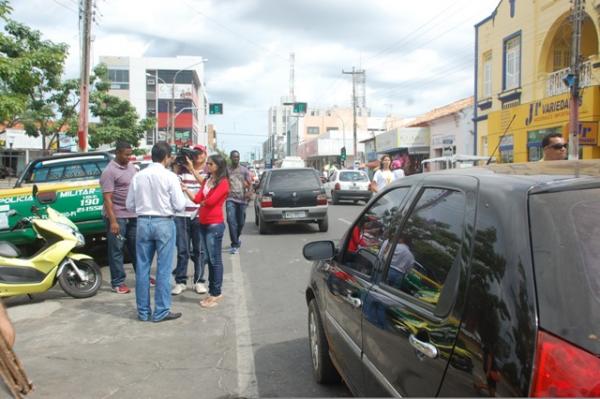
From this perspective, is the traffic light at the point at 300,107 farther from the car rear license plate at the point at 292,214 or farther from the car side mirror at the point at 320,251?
the car side mirror at the point at 320,251

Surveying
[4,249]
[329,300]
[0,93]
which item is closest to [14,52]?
[0,93]

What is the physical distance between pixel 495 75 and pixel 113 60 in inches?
2657

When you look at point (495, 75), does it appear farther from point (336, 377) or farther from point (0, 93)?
point (336, 377)

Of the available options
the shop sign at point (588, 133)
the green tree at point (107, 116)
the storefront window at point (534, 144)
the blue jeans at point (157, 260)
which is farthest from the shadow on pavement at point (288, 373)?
the green tree at point (107, 116)

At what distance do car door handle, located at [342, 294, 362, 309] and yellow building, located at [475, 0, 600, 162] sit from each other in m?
15.3

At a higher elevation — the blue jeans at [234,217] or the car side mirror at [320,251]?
the car side mirror at [320,251]

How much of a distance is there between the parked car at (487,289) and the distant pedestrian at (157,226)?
3.09 meters

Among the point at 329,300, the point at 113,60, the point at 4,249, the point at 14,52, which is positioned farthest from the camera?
the point at 113,60

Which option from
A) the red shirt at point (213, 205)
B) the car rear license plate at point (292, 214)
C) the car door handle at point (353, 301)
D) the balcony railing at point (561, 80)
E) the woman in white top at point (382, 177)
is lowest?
the car rear license plate at point (292, 214)

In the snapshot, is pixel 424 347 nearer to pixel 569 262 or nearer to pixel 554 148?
pixel 569 262

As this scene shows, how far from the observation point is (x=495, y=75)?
2412 centimetres

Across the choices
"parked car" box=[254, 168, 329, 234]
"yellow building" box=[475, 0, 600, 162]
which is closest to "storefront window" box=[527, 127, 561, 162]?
"yellow building" box=[475, 0, 600, 162]

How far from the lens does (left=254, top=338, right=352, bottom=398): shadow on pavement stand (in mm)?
3728

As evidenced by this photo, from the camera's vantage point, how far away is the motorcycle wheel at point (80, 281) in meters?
6.40
